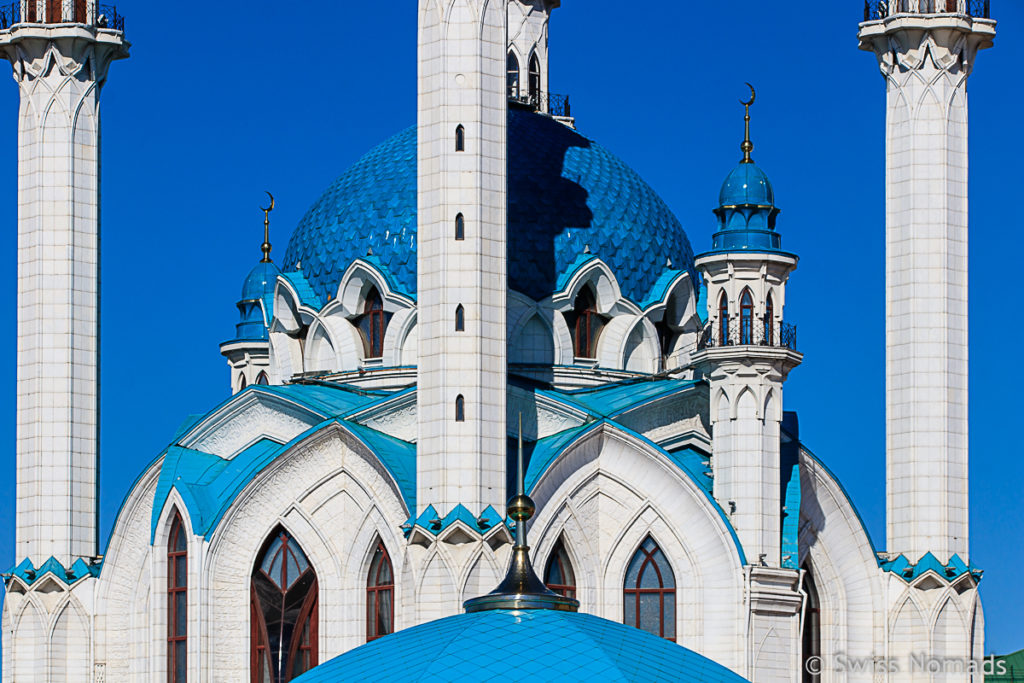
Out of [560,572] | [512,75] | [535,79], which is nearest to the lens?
[560,572]

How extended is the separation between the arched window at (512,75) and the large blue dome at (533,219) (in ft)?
7.22

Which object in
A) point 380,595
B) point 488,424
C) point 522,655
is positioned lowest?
point 522,655

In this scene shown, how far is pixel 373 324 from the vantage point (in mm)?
54469

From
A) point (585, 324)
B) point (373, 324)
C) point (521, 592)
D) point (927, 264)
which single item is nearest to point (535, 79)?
point (585, 324)

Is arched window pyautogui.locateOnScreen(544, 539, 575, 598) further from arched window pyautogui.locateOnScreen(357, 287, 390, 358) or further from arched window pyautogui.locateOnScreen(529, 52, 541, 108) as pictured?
arched window pyautogui.locateOnScreen(529, 52, 541, 108)

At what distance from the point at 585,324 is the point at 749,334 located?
18.1ft

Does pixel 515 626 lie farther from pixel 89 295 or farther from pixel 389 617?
pixel 89 295

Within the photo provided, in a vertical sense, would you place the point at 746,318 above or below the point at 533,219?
below

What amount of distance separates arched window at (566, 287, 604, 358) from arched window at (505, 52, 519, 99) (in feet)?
22.1

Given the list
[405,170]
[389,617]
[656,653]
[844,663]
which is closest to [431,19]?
[405,170]

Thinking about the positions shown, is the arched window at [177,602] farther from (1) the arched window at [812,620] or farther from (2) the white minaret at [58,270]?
(1) the arched window at [812,620]

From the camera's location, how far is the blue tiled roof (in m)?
34.2

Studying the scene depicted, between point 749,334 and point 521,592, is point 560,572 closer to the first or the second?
point 749,334

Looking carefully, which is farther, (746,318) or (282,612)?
(746,318)
